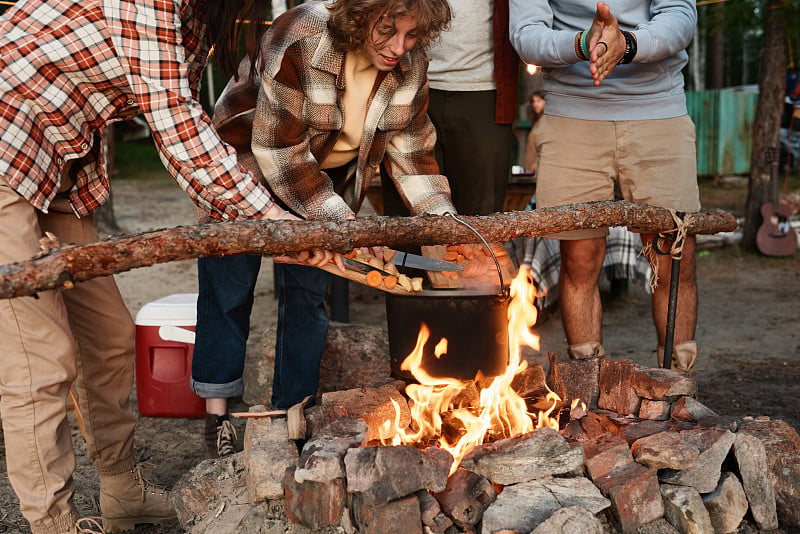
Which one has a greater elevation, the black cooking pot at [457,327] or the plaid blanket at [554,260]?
the black cooking pot at [457,327]

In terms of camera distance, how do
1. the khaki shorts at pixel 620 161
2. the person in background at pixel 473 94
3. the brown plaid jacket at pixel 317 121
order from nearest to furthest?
Answer: 1. the brown plaid jacket at pixel 317 121
2. the khaki shorts at pixel 620 161
3. the person in background at pixel 473 94

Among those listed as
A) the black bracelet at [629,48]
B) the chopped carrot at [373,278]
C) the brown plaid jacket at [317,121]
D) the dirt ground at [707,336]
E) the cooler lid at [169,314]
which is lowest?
the dirt ground at [707,336]

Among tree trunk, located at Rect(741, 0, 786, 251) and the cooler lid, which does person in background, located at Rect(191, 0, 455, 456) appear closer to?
the cooler lid

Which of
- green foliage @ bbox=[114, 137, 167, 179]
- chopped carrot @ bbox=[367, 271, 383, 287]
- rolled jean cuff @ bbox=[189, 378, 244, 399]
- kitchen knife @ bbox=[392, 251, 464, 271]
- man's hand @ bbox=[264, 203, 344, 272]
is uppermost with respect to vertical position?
man's hand @ bbox=[264, 203, 344, 272]

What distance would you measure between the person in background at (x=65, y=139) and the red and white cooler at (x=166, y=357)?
1.22 m

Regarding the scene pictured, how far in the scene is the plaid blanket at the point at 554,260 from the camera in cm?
581

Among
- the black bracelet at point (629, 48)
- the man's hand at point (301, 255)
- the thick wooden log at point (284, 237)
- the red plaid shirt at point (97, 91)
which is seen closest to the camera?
the thick wooden log at point (284, 237)

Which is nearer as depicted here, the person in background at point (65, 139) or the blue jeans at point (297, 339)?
the person in background at point (65, 139)

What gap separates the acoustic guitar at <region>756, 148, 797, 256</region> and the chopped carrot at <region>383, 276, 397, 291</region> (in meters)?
6.19

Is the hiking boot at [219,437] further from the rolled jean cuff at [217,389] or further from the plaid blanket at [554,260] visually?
the plaid blanket at [554,260]

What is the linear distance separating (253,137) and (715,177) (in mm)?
13706

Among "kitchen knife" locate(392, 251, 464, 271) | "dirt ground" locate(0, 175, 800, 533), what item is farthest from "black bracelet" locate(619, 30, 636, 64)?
"dirt ground" locate(0, 175, 800, 533)

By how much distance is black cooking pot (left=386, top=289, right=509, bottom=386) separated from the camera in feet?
8.93

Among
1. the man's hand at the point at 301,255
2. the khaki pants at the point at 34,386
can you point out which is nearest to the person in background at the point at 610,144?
the man's hand at the point at 301,255
